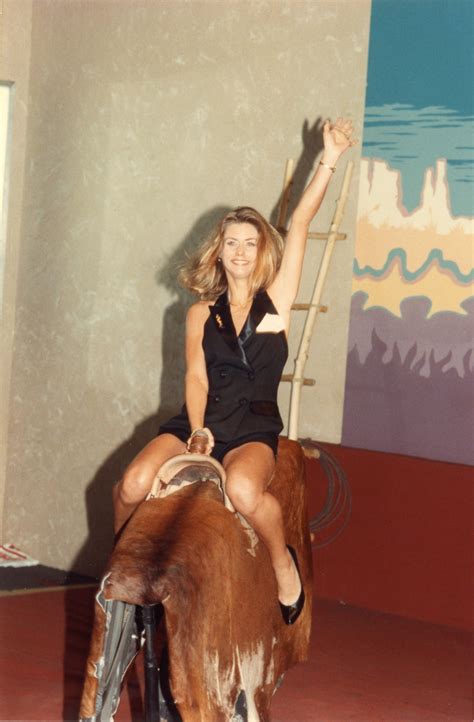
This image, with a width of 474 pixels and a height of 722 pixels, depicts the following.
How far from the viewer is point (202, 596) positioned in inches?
113

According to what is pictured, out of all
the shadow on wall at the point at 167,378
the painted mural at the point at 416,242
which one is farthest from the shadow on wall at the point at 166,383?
the painted mural at the point at 416,242

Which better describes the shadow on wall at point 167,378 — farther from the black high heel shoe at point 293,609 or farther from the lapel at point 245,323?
the black high heel shoe at point 293,609

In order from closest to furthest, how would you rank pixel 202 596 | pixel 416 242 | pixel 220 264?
1. pixel 202 596
2. pixel 220 264
3. pixel 416 242

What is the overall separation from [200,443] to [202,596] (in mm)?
615

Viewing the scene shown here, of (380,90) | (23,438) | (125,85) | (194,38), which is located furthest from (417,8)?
(23,438)

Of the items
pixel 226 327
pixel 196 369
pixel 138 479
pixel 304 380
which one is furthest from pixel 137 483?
pixel 304 380

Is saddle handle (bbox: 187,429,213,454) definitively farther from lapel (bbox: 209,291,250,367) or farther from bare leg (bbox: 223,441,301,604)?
lapel (bbox: 209,291,250,367)

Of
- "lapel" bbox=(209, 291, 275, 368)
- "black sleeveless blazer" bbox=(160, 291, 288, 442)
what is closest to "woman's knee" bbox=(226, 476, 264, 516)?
"black sleeveless blazer" bbox=(160, 291, 288, 442)

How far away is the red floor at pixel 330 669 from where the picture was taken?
3818 mm

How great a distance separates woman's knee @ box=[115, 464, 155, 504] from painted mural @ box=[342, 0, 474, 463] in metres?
2.04

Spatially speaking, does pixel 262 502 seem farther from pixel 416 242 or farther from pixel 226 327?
pixel 416 242

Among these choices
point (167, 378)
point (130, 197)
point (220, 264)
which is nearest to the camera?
point (220, 264)

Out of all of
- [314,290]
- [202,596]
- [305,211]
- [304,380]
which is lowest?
[202,596]

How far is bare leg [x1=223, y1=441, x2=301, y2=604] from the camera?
326cm
